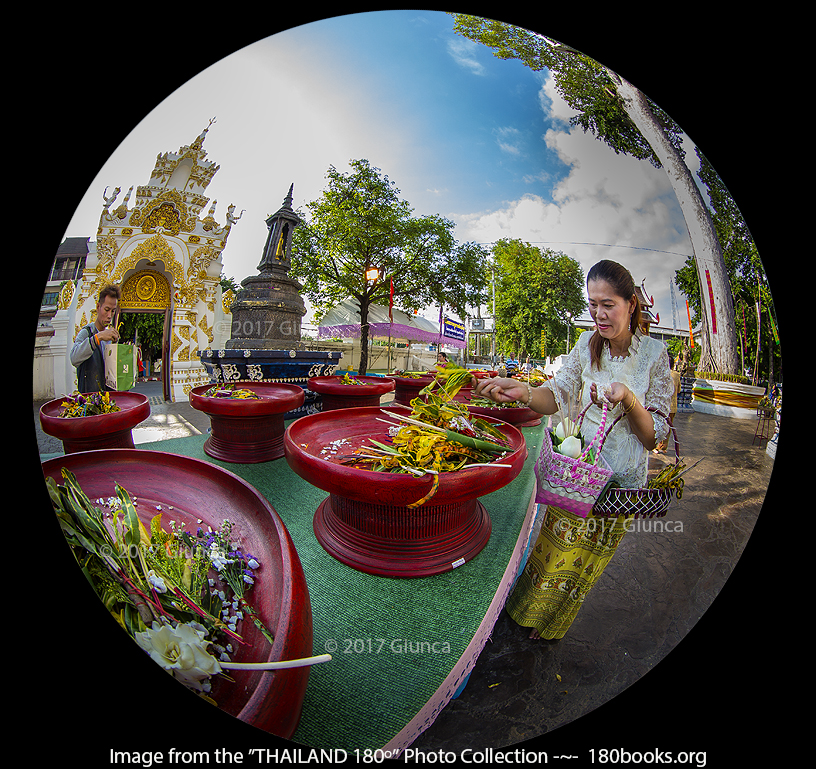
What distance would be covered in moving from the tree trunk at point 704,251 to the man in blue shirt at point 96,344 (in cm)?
216

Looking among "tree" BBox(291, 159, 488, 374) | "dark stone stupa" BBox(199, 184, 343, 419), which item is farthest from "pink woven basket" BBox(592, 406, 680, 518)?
"dark stone stupa" BBox(199, 184, 343, 419)

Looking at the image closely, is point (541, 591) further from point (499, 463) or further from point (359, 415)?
point (359, 415)

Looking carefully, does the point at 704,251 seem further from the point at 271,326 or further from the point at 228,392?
the point at 228,392

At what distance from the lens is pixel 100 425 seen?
1.19 metres

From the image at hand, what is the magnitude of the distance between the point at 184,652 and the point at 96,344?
1.06 meters

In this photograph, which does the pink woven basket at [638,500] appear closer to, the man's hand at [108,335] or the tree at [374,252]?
the tree at [374,252]

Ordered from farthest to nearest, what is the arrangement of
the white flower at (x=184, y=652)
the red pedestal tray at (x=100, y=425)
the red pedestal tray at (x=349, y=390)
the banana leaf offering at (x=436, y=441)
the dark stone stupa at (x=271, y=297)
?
the red pedestal tray at (x=349, y=390)
the banana leaf offering at (x=436, y=441)
the dark stone stupa at (x=271, y=297)
the red pedestal tray at (x=100, y=425)
the white flower at (x=184, y=652)

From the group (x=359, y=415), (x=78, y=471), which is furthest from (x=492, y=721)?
(x=78, y=471)

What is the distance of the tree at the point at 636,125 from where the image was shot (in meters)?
1.33

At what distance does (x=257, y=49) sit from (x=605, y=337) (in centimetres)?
176

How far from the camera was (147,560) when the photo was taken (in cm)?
102

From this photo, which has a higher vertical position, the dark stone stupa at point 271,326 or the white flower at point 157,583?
the dark stone stupa at point 271,326

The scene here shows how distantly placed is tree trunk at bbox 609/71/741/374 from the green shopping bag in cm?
220

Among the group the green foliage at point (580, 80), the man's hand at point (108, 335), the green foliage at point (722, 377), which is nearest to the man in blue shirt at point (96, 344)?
the man's hand at point (108, 335)
